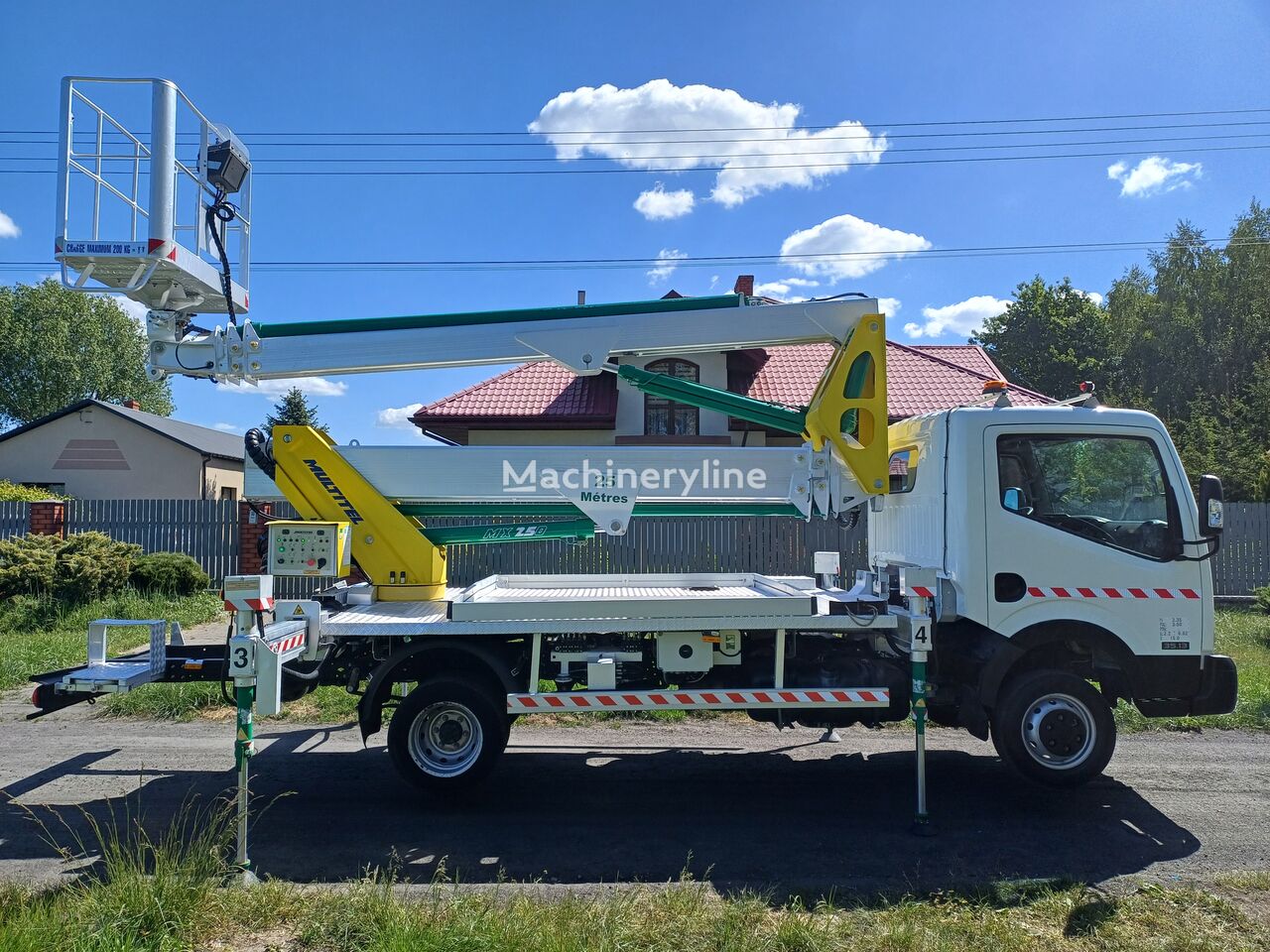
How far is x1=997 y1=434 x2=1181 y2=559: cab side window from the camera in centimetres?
564

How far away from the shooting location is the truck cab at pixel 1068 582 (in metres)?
5.46

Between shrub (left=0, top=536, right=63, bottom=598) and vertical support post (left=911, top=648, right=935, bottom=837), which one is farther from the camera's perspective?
shrub (left=0, top=536, right=63, bottom=598)

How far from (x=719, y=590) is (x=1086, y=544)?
2593mm

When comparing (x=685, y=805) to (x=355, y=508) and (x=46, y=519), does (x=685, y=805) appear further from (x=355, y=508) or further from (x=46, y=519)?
(x=46, y=519)

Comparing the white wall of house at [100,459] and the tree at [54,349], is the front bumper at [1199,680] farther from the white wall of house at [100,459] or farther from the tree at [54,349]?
the tree at [54,349]

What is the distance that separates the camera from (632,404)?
823 inches

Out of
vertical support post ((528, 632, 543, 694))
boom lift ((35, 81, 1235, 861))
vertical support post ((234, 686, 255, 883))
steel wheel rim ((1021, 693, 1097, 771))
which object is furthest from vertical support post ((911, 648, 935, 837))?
vertical support post ((234, 686, 255, 883))

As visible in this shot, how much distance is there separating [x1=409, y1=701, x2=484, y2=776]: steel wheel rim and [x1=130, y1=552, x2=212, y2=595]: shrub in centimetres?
1019

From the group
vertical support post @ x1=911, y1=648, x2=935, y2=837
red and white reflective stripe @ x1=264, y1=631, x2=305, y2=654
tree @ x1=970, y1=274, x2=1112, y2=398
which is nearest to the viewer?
red and white reflective stripe @ x1=264, y1=631, x2=305, y2=654

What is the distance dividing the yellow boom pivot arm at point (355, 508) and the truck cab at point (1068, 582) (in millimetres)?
3543

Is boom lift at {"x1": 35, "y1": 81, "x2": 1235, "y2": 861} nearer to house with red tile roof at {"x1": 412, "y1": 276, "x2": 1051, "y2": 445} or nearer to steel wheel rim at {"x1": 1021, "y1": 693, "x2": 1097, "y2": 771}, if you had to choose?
steel wheel rim at {"x1": 1021, "y1": 693, "x2": 1097, "y2": 771}

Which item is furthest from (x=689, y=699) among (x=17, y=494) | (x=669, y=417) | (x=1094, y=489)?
(x=17, y=494)

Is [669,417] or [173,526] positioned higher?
[669,417]

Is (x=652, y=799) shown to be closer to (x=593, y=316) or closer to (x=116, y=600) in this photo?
(x=593, y=316)
